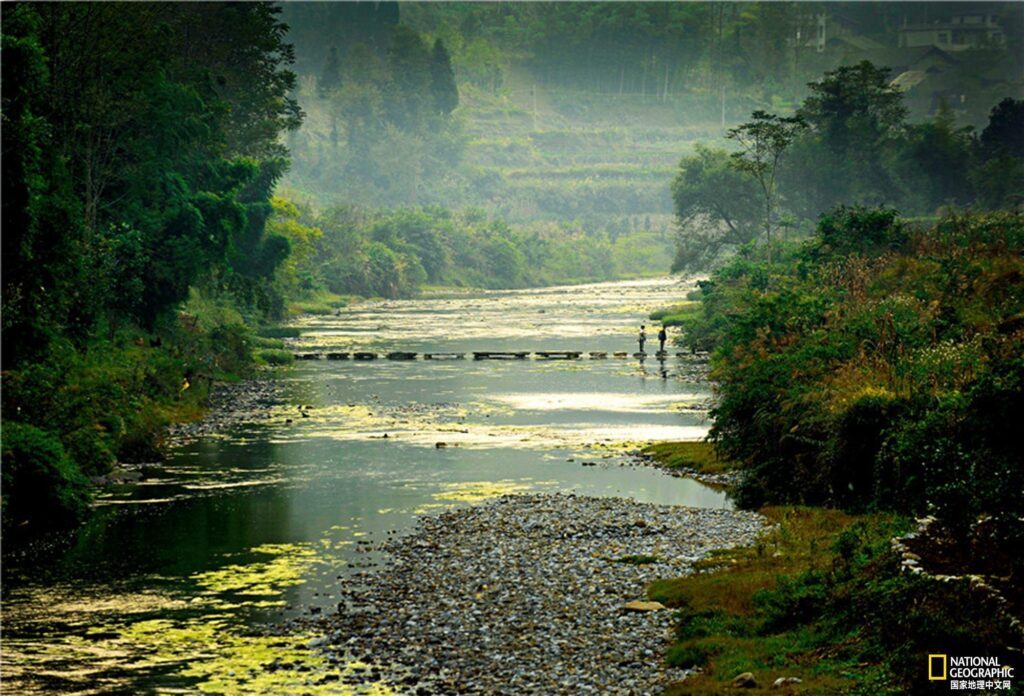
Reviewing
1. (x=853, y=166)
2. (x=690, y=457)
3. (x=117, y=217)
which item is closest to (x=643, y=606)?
(x=690, y=457)

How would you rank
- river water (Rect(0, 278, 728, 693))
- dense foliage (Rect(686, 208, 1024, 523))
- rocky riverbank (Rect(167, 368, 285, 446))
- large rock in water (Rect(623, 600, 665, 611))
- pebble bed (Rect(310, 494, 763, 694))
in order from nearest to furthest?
pebble bed (Rect(310, 494, 763, 694))
dense foliage (Rect(686, 208, 1024, 523))
river water (Rect(0, 278, 728, 693))
large rock in water (Rect(623, 600, 665, 611))
rocky riverbank (Rect(167, 368, 285, 446))

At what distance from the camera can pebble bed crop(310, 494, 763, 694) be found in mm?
23438

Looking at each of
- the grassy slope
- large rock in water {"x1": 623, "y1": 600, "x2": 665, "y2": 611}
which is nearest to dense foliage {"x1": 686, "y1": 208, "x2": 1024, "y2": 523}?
the grassy slope

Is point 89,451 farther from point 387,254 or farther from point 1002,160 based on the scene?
point 387,254

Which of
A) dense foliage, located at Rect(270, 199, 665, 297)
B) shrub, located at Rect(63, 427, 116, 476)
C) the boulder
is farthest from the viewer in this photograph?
dense foliage, located at Rect(270, 199, 665, 297)

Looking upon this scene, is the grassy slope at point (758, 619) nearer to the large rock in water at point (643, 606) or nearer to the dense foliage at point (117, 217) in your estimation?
the large rock in water at point (643, 606)

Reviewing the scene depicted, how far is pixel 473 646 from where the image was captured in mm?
25109

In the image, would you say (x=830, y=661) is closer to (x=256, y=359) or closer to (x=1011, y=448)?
(x=1011, y=448)

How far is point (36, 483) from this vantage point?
37312 mm

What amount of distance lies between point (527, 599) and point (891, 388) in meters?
12.6

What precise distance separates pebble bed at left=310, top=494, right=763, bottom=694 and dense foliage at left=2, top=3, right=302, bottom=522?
1261cm

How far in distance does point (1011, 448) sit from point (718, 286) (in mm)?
70357

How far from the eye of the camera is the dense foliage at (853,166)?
12056 cm

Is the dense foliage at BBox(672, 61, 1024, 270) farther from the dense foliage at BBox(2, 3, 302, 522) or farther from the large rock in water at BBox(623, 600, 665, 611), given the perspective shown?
the large rock in water at BBox(623, 600, 665, 611)
